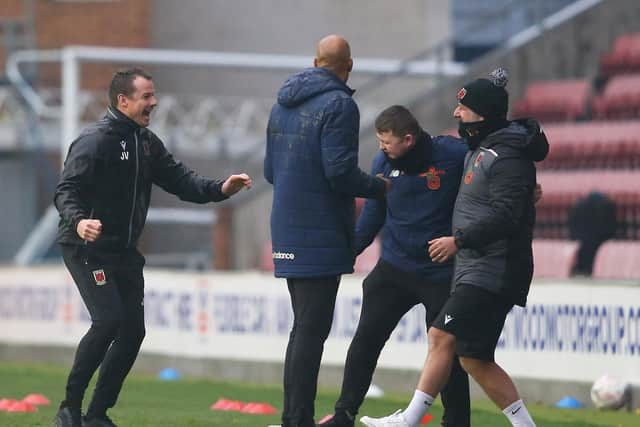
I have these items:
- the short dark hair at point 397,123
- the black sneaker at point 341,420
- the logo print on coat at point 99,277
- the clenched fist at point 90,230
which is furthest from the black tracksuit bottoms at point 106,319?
the short dark hair at point 397,123

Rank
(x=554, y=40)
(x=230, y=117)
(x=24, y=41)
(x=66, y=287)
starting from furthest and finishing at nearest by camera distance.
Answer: (x=24, y=41), (x=230, y=117), (x=554, y=40), (x=66, y=287)

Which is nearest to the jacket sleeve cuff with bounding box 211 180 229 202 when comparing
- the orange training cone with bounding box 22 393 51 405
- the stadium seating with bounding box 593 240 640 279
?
the orange training cone with bounding box 22 393 51 405

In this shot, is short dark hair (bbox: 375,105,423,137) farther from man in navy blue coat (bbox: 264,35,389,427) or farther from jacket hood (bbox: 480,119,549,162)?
jacket hood (bbox: 480,119,549,162)

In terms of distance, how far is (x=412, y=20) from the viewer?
29.5 metres

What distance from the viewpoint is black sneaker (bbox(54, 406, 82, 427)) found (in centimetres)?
869

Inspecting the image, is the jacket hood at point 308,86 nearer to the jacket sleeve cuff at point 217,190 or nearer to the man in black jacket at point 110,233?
the man in black jacket at point 110,233

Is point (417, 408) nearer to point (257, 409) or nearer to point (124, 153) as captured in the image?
point (124, 153)

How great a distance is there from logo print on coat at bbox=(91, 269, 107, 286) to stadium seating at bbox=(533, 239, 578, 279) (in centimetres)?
790

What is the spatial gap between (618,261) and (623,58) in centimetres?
570

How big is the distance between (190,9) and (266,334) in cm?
1558

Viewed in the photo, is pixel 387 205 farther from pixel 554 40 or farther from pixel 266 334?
pixel 554 40

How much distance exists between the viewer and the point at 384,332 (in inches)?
354

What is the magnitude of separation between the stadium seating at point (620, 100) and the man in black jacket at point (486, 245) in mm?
11536

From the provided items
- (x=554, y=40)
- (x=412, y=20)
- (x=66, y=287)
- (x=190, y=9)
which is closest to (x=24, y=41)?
(x=190, y=9)
